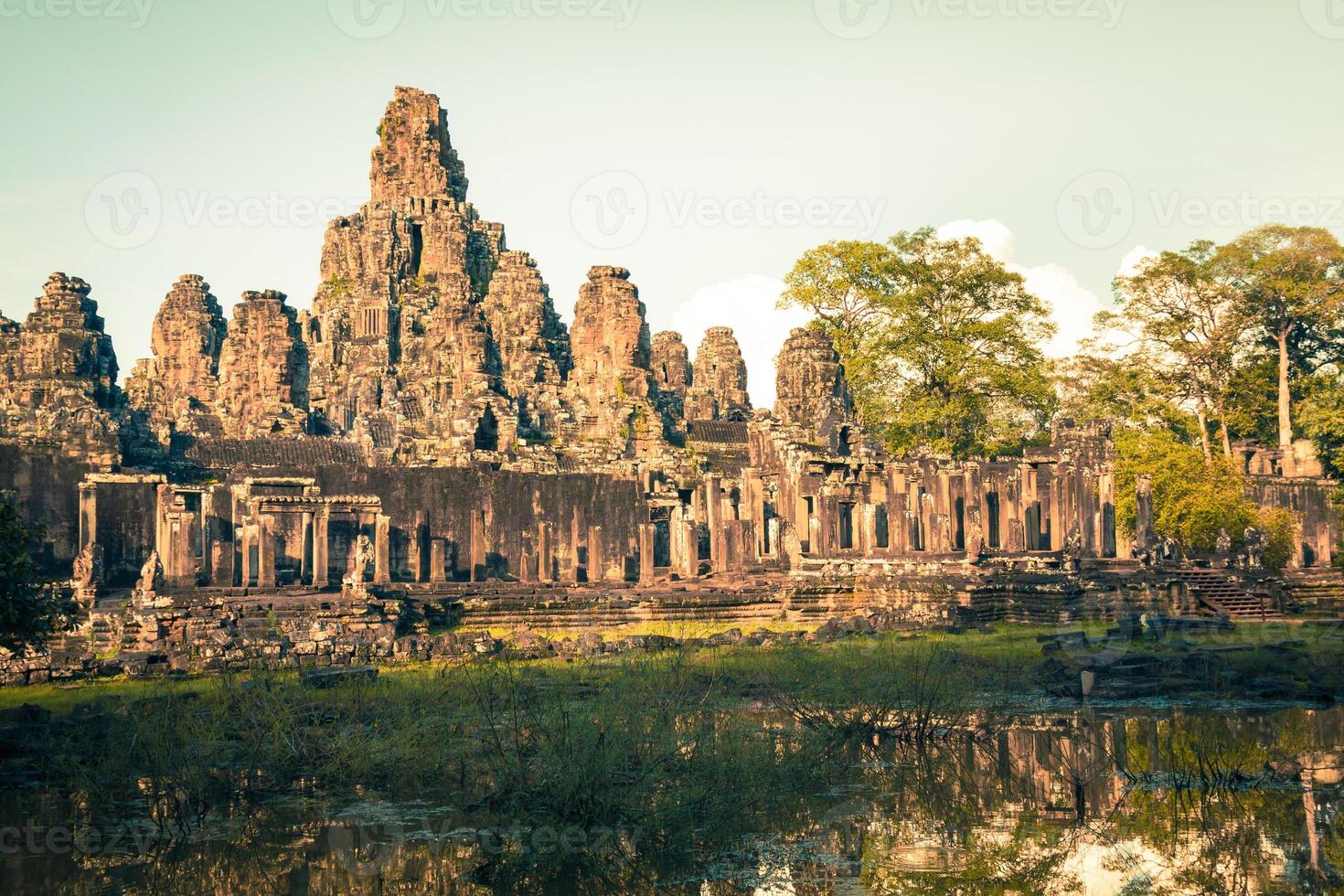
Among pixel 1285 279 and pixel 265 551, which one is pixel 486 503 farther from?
pixel 1285 279

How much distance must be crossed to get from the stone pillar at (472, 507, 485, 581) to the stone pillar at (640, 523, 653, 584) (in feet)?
14.2

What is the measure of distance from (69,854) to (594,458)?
126 feet

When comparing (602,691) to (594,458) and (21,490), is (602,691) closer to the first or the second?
(21,490)

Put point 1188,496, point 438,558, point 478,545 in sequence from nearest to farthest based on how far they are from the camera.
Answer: point 438,558 → point 478,545 → point 1188,496

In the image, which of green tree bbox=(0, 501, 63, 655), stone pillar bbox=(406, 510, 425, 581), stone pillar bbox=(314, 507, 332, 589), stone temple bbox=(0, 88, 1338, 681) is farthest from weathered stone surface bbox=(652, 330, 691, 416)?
green tree bbox=(0, 501, 63, 655)

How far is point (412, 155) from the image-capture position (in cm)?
7925

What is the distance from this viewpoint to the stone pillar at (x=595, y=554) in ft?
134

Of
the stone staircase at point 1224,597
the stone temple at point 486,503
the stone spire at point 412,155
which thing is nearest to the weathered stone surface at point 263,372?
the stone temple at point 486,503

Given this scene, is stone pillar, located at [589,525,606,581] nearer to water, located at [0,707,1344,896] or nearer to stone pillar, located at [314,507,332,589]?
stone pillar, located at [314,507,332,589]

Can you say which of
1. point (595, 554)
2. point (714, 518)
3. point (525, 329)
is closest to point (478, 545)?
point (595, 554)

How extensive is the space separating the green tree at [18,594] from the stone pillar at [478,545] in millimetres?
21760

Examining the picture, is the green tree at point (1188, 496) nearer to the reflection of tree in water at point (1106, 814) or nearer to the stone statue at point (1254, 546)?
the stone statue at point (1254, 546)

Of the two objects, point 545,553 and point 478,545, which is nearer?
point 478,545

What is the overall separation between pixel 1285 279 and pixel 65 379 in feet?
139
